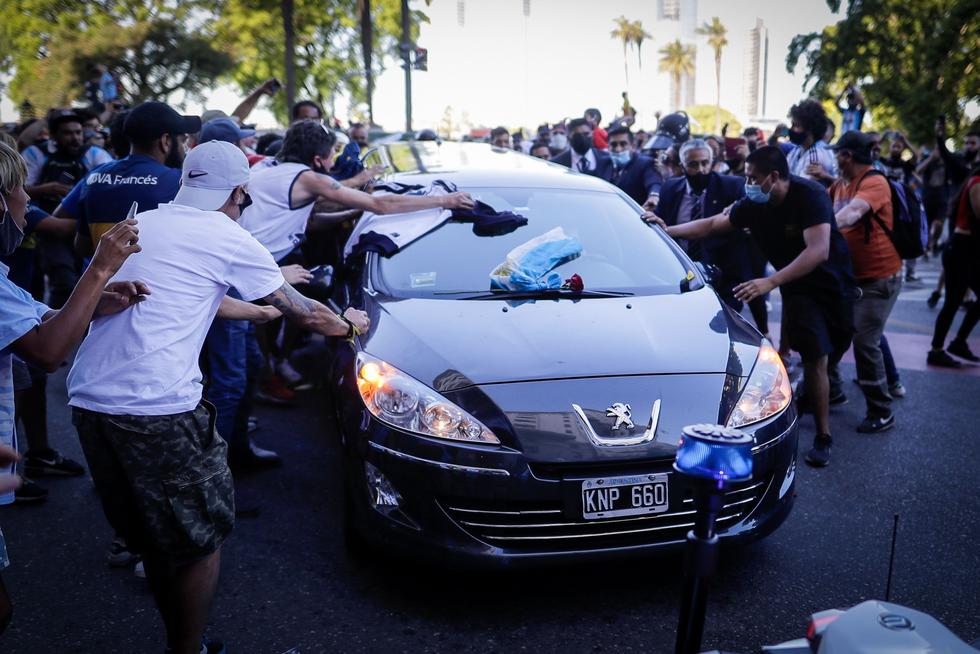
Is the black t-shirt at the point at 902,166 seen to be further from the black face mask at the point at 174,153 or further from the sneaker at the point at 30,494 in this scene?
the sneaker at the point at 30,494

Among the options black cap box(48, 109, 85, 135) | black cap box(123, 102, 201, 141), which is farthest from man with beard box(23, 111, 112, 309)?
black cap box(123, 102, 201, 141)

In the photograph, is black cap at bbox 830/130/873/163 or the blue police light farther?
black cap at bbox 830/130/873/163

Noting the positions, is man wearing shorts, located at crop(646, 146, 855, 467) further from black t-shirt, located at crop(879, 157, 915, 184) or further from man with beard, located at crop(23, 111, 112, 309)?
black t-shirt, located at crop(879, 157, 915, 184)

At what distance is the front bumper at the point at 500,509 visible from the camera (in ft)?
9.78

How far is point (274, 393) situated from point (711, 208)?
353 cm

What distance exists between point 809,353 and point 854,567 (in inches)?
59.5

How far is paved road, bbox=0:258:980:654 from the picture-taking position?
3.05m

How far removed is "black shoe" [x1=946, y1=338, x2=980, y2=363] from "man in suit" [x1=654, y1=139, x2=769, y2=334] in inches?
71.8

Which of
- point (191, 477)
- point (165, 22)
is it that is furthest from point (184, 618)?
point (165, 22)

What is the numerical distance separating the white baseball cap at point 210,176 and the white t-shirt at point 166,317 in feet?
0.17

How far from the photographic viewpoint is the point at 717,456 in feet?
5.34

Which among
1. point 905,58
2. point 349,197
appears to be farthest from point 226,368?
point 905,58

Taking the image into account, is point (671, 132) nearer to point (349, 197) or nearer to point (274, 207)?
point (349, 197)

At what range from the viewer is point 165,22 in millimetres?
36500
